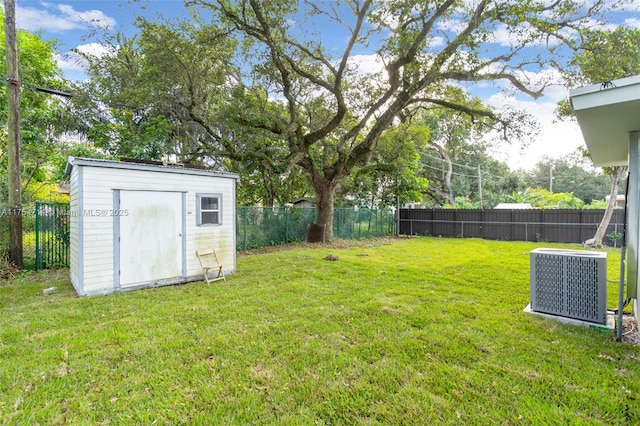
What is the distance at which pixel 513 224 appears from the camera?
14703mm

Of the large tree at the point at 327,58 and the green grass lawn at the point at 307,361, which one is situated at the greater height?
the large tree at the point at 327,58

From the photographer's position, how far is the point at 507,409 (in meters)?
2.20

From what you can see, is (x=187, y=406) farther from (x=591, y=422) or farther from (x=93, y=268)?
(x=93, y=268)

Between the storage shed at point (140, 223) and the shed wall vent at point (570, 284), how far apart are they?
233 inches

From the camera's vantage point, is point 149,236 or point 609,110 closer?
point 609,110

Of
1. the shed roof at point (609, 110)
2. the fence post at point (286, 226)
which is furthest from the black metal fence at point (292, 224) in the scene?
the shed roof at point (609, 110)

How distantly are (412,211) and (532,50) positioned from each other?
9.89 m

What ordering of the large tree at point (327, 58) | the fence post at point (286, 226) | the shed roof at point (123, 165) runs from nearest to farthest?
1. the shed roof at point (123, 165)
2. the large tree at point (327, 58)
3. the fence post at point (286, 226)

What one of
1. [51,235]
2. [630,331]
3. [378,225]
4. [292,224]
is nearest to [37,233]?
[51,235]

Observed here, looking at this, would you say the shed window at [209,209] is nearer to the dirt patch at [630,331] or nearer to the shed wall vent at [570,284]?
the shed wall vent at [570,284]

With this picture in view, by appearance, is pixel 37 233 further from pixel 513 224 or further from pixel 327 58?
pixel 513 224

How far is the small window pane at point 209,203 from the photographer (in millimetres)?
6551

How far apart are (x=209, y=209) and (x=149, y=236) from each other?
1341 mm

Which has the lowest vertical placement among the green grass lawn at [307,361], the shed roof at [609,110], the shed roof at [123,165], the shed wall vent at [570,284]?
the green grass lawn at [307,361]
